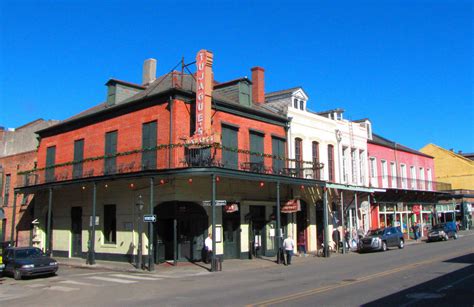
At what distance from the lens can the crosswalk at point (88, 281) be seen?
50.6 feet

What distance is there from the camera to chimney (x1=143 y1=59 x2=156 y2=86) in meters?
30.6

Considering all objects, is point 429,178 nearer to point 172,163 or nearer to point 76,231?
point 172,163

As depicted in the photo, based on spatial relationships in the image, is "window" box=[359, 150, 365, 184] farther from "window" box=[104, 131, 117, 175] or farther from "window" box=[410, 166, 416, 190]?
"window" box=[104, 131, 117, 175]

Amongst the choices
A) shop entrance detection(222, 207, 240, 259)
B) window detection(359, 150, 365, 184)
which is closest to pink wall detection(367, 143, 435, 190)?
window detection(359, 150, 365, 184)

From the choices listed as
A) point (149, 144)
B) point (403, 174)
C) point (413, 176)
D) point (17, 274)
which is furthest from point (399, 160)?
point (17, 274)

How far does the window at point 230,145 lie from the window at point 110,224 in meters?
6.87

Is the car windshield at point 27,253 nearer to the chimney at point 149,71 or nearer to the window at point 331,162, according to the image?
the chimney at point 149,71

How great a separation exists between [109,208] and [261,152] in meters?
9.19

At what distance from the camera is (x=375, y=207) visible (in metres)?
37.6

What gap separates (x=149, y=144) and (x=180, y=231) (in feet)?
15.4

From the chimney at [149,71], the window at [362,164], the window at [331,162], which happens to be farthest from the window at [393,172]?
the chimney at [149,71]

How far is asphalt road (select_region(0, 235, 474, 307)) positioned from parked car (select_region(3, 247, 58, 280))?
47cm

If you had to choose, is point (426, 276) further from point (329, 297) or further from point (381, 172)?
point (381, 172)

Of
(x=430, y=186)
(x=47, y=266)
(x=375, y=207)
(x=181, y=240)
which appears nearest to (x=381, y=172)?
(x=375, y=207)
